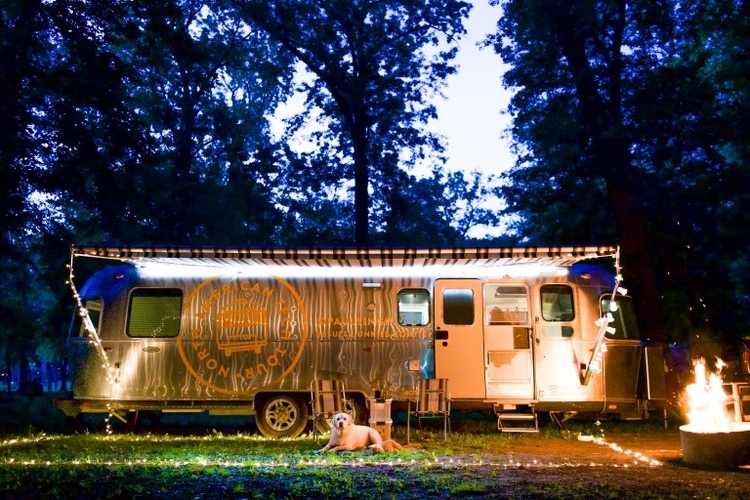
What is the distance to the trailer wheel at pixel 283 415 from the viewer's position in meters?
11.6

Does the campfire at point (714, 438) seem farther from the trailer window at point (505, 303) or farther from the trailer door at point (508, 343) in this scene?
the trailer window at point (505, 303)

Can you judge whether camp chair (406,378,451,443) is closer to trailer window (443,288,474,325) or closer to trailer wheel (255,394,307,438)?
trailer window (443,288,474,325)

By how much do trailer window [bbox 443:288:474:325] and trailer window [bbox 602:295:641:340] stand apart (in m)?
1.97

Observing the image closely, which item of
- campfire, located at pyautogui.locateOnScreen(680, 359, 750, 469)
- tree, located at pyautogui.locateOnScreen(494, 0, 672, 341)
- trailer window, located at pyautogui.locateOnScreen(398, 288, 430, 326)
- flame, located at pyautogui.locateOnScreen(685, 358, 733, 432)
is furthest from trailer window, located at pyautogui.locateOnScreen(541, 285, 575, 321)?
tree, located at pyautogui.locateOnScreen(494, 0, 672, 341)

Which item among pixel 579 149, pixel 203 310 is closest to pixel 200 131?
pixel 579 149

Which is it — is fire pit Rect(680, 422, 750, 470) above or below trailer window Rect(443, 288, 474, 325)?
below

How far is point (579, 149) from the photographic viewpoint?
16906 mm

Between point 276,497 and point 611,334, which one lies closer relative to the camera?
point 276,497

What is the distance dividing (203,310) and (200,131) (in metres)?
15.7

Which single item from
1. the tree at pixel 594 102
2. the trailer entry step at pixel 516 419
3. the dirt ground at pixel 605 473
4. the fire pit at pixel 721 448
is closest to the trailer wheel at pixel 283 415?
the trailer entry step at pixel 516 419

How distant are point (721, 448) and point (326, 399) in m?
5.08

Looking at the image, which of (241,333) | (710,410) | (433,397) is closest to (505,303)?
(433,397)

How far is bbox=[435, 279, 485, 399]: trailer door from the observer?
1155 cm

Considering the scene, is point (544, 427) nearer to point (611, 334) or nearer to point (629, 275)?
point (611, 334)
